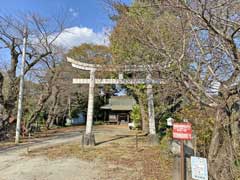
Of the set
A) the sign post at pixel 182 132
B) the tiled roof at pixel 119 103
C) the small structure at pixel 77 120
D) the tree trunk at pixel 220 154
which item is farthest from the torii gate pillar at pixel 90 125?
the tiled roof at pixel 119 103

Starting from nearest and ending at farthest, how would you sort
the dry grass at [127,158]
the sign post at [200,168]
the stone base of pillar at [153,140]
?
1. the sign post at [200,168]
2. the dry grass at [127,158]
3. the stone base of pillar at [153,140]

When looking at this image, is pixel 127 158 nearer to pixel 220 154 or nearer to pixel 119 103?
pixel 220 154

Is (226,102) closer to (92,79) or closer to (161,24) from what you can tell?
(161,24)

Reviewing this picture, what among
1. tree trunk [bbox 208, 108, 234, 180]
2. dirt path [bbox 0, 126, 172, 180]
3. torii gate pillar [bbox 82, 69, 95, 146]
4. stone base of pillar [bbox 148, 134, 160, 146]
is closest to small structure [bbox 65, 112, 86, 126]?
torii gate pillar [bbox 82, 69, 95, 146]

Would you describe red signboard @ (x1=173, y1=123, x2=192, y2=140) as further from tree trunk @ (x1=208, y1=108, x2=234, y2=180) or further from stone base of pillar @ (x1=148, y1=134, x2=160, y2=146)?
stone base of pillar @ (x1=148, y1=134, x2=160, y2=146)

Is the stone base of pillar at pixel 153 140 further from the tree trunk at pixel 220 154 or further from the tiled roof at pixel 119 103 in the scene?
the tiled roof at pixel 119 103

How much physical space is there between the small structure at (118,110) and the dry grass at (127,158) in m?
20.5

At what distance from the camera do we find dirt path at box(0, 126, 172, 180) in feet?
20.3

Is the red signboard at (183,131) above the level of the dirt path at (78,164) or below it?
above

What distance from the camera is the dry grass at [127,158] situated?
6.39m

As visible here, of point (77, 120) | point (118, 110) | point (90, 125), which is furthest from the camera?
point (77, 120)

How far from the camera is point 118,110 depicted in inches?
1229

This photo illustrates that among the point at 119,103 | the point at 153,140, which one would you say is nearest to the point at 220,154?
the point at 153,140

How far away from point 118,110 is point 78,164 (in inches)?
935
